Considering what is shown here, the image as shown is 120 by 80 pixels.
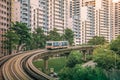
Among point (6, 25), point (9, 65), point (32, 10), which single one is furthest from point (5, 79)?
point (32, 10)

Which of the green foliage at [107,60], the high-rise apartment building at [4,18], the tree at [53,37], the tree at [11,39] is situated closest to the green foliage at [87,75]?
the green foliage at [107,60]

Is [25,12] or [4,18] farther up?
[25,12]

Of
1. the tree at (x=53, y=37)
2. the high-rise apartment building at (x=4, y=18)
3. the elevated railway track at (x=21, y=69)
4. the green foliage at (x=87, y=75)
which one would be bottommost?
the elevated railway track at (x=21, y=69)

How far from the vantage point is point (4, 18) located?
472 ft

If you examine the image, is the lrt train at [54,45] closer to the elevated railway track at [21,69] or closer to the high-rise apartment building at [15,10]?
the elevated railway track at [21,69]

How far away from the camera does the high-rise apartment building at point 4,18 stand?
451ft

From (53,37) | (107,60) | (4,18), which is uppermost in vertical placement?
(4,18)

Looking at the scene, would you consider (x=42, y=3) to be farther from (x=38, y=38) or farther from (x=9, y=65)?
(x=9, y=65)

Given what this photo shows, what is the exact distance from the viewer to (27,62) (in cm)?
9462

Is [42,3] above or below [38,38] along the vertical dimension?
above

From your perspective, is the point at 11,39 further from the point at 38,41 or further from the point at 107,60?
the point at 107,60

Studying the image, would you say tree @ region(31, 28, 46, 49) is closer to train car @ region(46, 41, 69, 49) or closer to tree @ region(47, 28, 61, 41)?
tree @ region(47, 28, 61, 41)

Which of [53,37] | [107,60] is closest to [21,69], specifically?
[107,60]

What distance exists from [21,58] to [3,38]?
3918 cm
